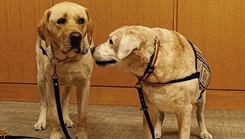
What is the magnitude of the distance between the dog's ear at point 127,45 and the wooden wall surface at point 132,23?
1668 millimetres

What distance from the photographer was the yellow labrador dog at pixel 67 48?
2.08m

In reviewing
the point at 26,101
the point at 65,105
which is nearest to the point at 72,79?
the point at 65,105

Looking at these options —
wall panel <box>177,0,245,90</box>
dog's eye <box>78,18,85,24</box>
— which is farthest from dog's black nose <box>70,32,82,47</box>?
wall panel <box>177,0,245,90</box>

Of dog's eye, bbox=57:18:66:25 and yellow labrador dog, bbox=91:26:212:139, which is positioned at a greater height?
dog's eye, bbox=57:18:66:25

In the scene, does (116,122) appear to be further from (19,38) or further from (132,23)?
(19,38)

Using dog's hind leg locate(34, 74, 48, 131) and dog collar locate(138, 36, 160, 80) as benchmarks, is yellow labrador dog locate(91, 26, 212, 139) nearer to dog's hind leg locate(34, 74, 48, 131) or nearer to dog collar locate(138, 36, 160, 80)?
dog collar locate(138, 36, 160, 80)

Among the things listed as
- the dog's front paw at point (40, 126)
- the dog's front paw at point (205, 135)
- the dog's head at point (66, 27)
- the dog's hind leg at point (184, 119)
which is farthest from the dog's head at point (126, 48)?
A: the dog's front paw at point (40, 126)

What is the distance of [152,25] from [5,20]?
4.97 feet

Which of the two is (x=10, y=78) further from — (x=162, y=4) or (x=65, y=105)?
(x=162, y=4)

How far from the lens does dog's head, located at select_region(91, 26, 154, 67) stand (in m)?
1.72

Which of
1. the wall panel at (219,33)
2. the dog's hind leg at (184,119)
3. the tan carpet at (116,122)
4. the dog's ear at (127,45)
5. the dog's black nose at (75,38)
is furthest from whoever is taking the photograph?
the wall panel at (219,33)

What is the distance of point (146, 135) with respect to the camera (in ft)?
6.70

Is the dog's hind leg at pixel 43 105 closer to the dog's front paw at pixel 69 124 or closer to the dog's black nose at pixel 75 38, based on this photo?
the dog's front paw at pixel 69 124

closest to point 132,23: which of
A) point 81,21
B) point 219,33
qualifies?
point 219,33
